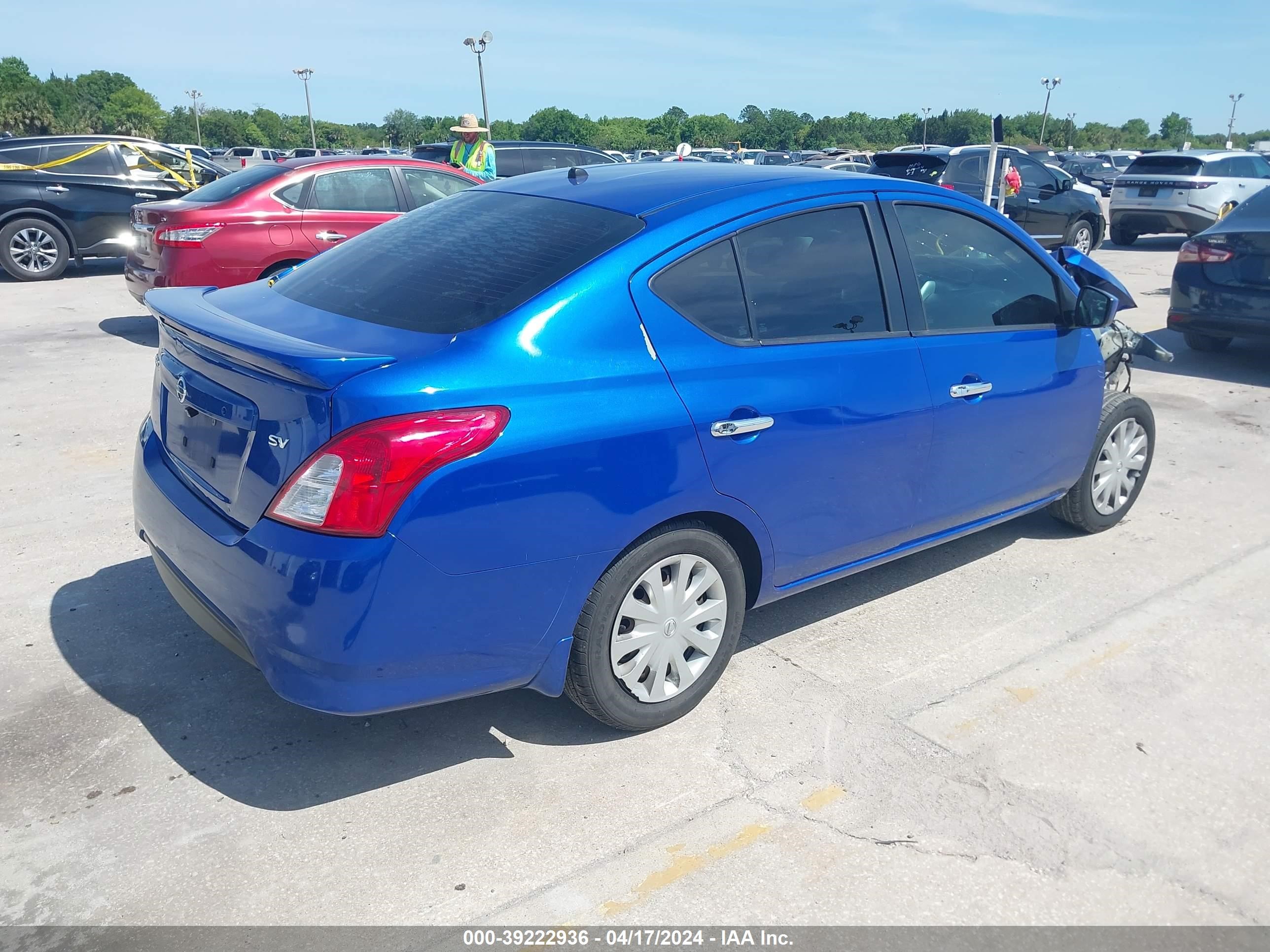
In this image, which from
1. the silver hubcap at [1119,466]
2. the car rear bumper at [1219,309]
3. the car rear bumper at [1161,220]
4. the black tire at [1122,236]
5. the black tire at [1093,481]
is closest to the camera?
the black tire at [1093,481]

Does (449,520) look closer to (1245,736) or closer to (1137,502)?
(1245,736)

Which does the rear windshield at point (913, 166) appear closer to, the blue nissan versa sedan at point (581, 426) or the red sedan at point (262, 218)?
the red sedan at point (262, 218)

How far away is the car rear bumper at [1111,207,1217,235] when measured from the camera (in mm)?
16516

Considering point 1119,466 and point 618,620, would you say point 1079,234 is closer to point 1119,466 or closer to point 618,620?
point 1119,466

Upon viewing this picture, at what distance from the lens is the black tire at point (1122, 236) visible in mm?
17844

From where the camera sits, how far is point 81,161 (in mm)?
12297

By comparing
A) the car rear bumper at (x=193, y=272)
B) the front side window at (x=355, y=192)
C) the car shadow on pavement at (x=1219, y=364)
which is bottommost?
the car shadow on pavement at (x=1219, y=364)

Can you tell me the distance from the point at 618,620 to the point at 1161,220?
16.9m

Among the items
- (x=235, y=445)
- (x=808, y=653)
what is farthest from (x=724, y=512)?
(x=235, y=445)

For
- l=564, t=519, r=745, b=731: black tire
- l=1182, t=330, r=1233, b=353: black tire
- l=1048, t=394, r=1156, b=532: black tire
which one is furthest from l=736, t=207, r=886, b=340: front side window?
l=1182, t=330, r=1233, b=353: black tire

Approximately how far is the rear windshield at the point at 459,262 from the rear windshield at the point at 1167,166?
1650cm

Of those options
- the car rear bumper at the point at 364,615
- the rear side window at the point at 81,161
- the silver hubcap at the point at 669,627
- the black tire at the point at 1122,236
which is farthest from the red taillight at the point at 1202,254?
the rear side window at the point at 81,161

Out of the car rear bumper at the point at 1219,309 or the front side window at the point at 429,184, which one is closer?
the car rear bumper at the point at 1219,309

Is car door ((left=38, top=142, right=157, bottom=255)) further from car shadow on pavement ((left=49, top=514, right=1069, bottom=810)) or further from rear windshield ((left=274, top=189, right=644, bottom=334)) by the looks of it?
rear windshield ((left=274, top=189, right=644, bottom=334))
